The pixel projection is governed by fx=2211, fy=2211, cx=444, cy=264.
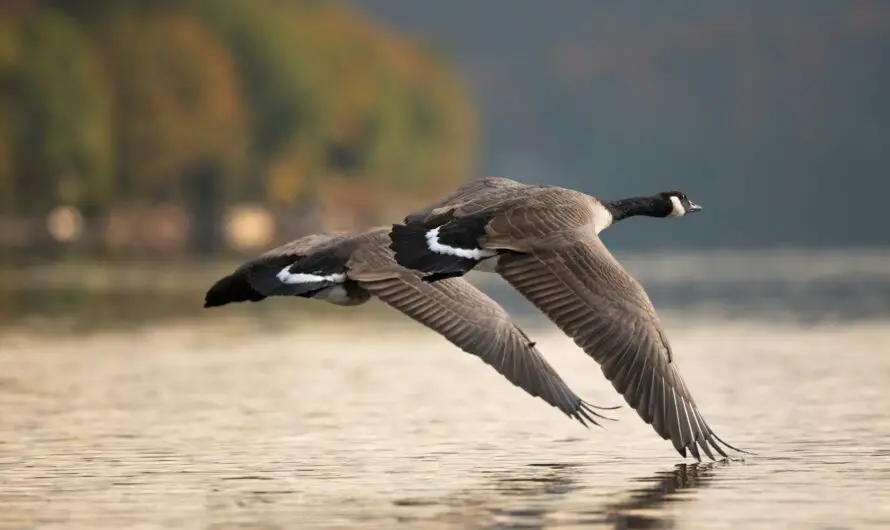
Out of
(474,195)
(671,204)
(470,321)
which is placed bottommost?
(470,321)

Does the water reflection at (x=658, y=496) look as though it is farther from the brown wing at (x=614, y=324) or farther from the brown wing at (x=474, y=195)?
the brown wing at (x=474, y=195)

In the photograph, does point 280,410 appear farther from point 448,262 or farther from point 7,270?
point 7,270

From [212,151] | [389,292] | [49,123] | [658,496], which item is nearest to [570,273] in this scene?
[389,292]

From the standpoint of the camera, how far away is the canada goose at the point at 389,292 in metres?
18.6

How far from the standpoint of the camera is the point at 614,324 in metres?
16.9

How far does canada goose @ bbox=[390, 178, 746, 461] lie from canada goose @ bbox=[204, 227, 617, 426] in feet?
3.55

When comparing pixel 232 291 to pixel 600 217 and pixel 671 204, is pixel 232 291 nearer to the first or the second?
pixel 600 217

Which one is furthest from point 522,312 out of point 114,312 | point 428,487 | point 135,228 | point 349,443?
point 135,228

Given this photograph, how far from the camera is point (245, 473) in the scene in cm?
1692

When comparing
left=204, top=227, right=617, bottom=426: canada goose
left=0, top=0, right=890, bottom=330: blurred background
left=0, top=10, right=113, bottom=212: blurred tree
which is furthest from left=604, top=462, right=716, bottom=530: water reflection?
left=0, top=10, right=113, bottom=212: blurred tree

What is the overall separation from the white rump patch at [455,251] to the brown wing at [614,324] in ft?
1.11

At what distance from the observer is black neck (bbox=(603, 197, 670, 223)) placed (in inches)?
758

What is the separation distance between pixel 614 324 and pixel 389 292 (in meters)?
2.81

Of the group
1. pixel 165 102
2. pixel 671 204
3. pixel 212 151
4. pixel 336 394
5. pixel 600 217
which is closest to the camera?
pixel 600 217
